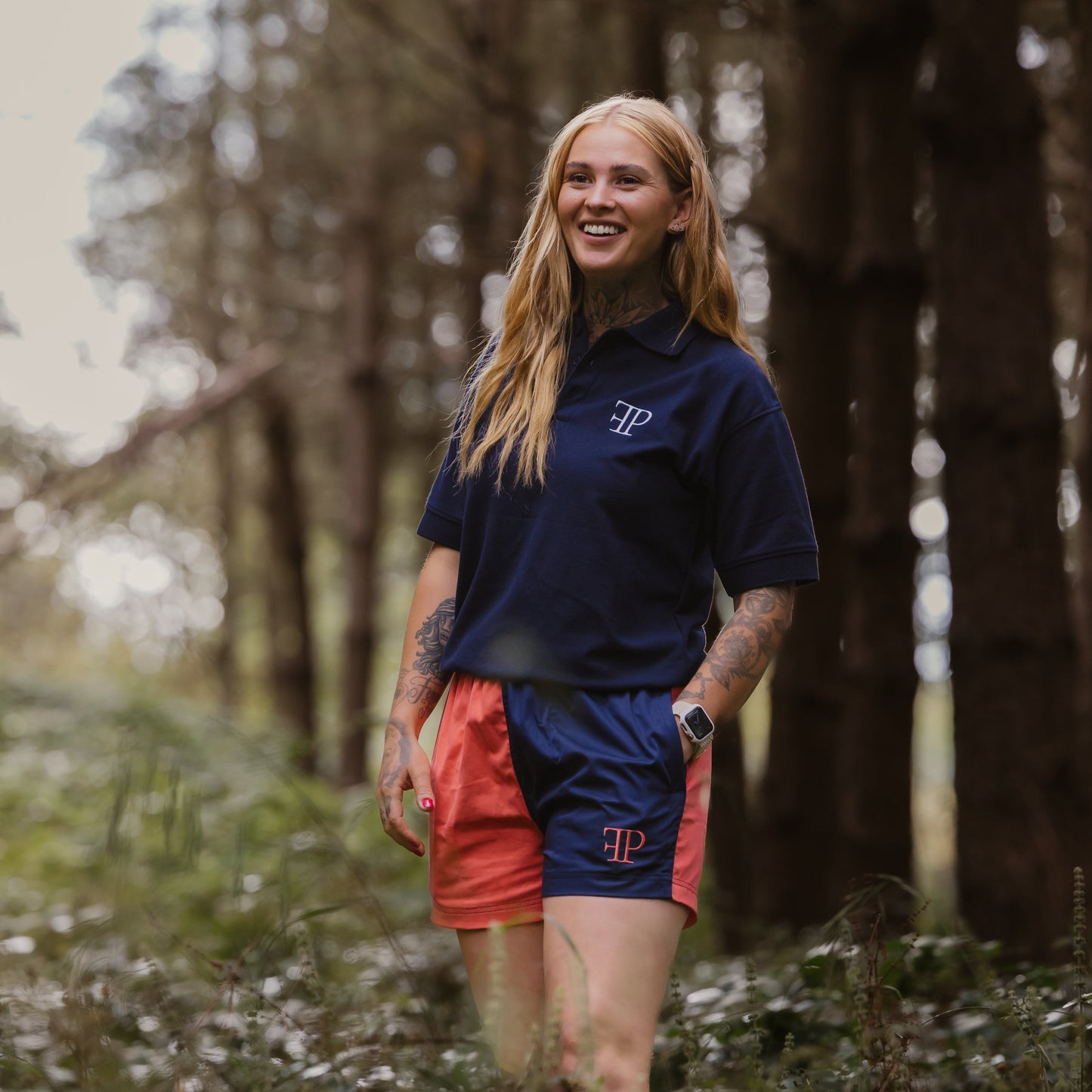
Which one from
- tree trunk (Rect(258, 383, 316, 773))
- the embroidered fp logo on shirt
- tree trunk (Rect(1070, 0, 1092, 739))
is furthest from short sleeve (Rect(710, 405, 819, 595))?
tree trunk (Rect(258, 383, 316, 773))

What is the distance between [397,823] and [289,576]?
1325cm

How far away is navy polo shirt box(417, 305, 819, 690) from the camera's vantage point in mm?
2488

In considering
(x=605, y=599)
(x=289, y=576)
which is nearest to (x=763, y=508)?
(x=605, y=599)

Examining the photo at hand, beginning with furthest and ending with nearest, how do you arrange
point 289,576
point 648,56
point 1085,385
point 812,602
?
point 289,576 < point 1085,385 < point 648,56 < point 812,602

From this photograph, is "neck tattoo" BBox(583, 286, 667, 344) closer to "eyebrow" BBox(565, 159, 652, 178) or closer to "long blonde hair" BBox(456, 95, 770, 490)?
"long blonde hair" BBox(456, 95, 770, 490)

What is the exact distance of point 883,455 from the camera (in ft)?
20.7

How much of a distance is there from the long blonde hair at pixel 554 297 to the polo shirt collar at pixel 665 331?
0.07ft

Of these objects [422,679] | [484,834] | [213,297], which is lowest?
[484,834]

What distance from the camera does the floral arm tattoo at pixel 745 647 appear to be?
2443 mm

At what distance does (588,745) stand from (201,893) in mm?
5211

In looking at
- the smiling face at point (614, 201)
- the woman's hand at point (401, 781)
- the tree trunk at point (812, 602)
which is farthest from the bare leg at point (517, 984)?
the tree trunk at point (812, 602)

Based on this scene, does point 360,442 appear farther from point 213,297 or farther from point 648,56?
point 648,56

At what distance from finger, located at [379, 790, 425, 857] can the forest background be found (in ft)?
0.87

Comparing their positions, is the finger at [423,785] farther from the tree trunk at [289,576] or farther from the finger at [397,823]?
the tree trunk at [289,576]
